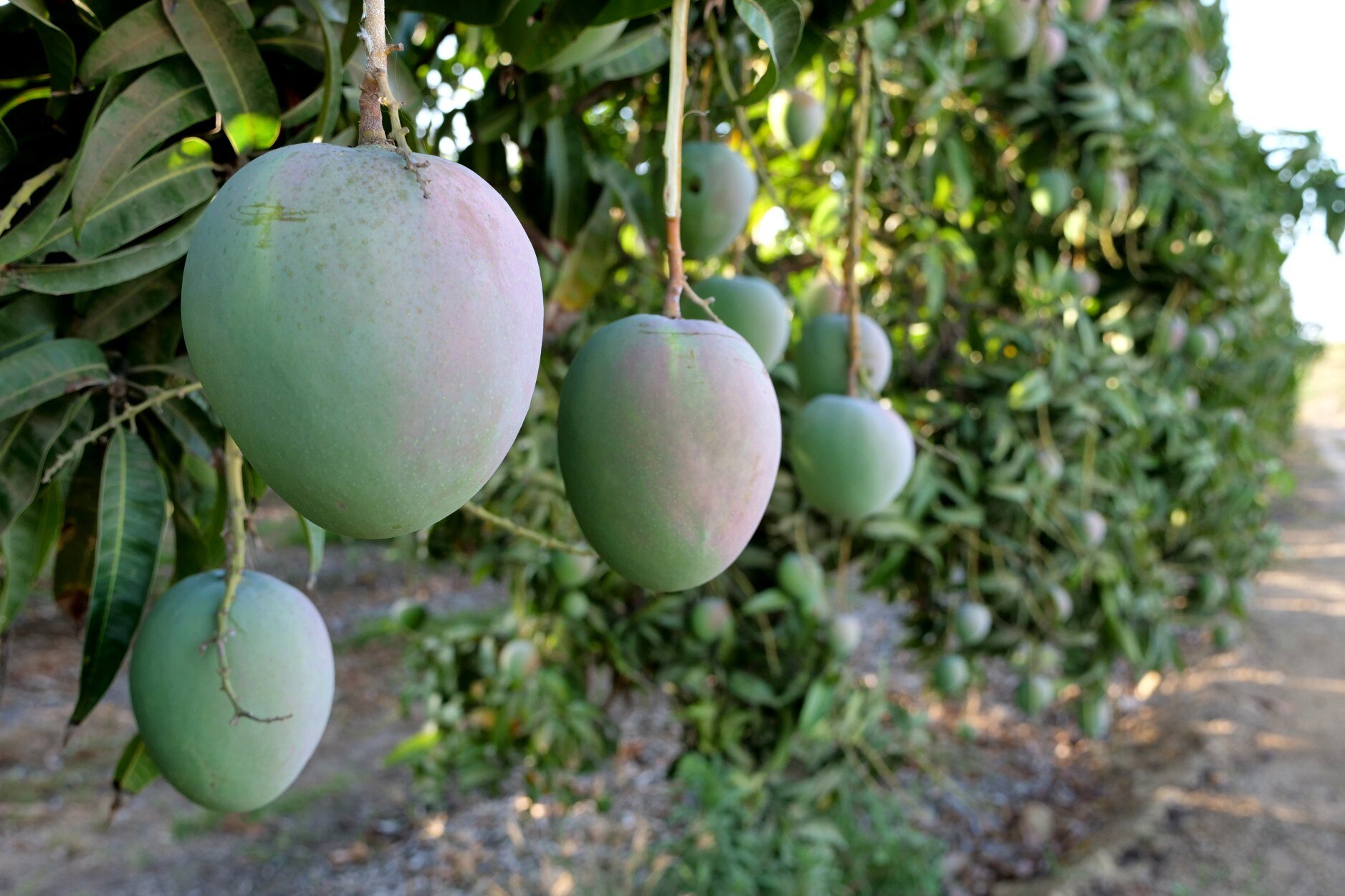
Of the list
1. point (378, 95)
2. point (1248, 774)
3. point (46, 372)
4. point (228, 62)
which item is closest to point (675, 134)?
point (378, 95)

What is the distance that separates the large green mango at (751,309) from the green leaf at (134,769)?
1.68ft

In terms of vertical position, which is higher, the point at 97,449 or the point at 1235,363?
the point at 97,449

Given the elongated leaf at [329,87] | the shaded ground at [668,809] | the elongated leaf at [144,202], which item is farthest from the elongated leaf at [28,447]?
the shaded ground at [668,809]

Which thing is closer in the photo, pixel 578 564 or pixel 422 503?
pixel 422 503

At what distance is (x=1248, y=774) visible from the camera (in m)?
2.72

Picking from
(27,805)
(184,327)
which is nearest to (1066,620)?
(184,327)

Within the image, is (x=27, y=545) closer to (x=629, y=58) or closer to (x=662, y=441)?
(x=662, y=441)

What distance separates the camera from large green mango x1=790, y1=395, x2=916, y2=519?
703 millimetres

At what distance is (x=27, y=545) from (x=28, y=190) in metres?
0.25

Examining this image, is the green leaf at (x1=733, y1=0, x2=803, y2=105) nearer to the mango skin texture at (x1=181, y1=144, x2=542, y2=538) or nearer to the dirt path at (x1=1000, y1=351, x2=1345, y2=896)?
the mango skin texture at (x1=181, y1=144, x2=542, y2=538)

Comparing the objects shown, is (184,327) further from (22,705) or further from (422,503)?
(22,705)

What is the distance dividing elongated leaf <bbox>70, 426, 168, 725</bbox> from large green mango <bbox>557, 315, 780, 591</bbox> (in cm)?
32

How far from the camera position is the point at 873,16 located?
659mm

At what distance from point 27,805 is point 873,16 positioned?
3233 millimetres
